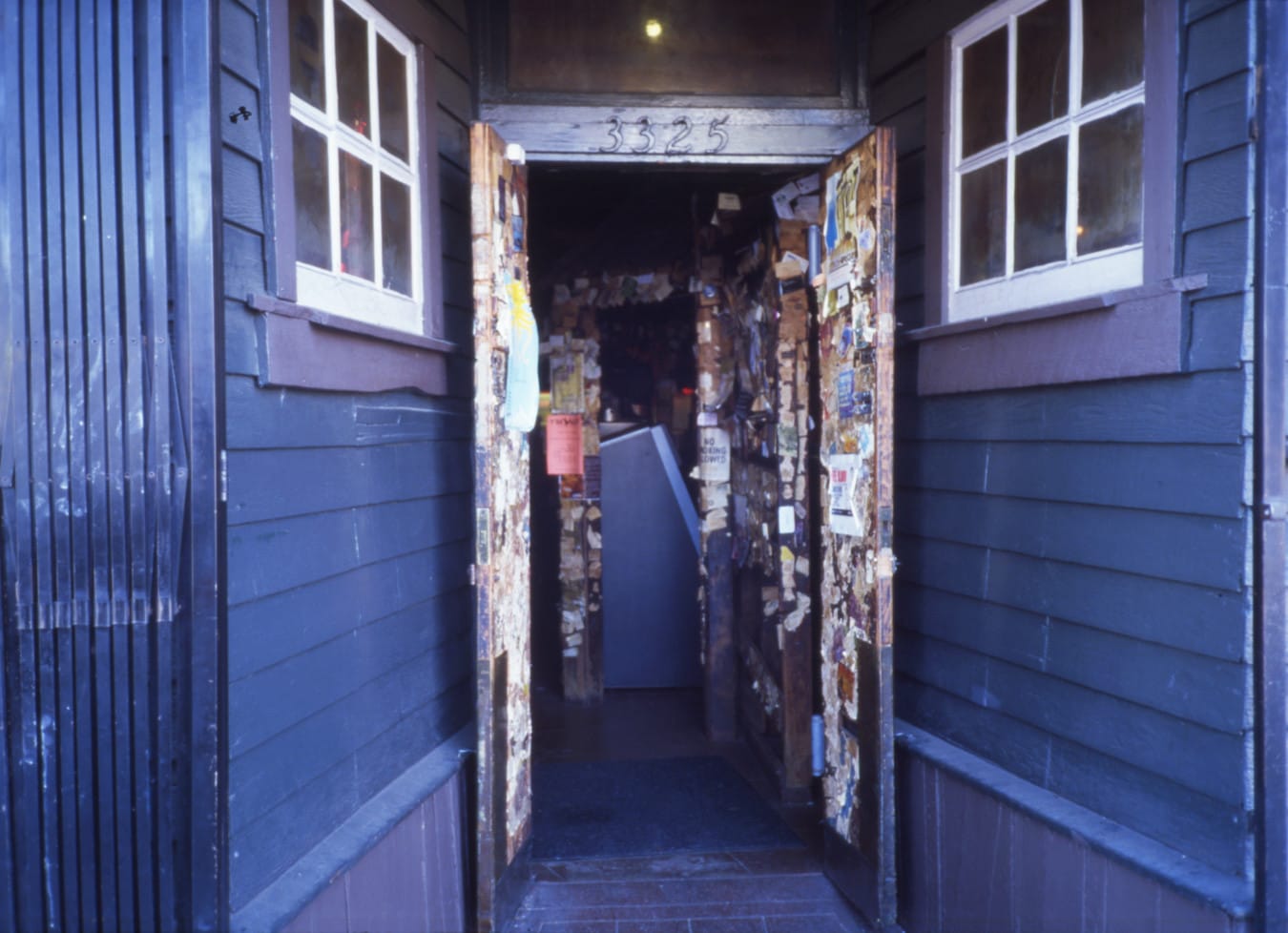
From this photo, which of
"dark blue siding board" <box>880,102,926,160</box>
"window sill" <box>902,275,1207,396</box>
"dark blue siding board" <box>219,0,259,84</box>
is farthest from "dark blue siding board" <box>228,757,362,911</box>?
"dark blue siding board" <box>880,102,926,160</box>

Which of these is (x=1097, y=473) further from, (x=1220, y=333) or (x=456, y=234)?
(x=456, y=234)

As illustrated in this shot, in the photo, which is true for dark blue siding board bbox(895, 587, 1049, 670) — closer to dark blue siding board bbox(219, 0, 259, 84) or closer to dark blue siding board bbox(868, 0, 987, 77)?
dark blue siding board bbox(868, 0, 987, 77)

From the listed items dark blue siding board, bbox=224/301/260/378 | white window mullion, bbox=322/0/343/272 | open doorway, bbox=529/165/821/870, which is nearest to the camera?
dark blue siding board, bbox=224/301/260/378

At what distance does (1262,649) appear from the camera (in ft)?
6.80

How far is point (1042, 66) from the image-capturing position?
2.74 meters

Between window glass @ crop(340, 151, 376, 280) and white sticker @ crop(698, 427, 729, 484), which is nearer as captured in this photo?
window glass @ crop(340, 151, 376, 280)

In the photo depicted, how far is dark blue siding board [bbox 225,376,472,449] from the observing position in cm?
210

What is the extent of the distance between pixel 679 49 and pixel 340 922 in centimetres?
285

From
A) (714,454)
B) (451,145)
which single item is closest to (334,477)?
(451,145)

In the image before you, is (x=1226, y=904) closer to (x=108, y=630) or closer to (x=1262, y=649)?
(x=1262, y=649)

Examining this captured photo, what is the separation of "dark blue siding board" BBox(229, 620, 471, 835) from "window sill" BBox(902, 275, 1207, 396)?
181 centimetres

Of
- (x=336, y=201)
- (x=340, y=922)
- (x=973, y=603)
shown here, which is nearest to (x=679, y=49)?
(x=336, y=201)

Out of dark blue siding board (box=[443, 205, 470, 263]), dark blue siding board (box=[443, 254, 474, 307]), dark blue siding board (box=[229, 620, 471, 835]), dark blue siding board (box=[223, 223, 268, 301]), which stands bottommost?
dark blue siding board (box=[229, 620, 471, 835])

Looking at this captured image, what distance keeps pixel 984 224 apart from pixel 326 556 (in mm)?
2090
